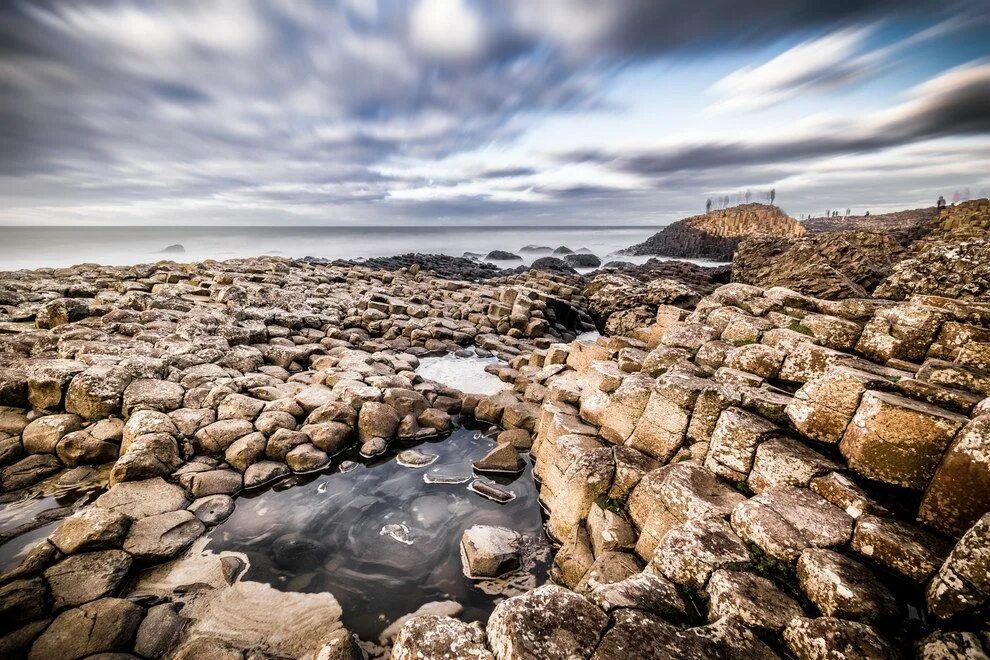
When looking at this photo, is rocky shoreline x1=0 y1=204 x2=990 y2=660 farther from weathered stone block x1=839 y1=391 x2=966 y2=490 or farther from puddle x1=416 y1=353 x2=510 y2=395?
puddle x1=416 y1=353 x2=510 y2=395

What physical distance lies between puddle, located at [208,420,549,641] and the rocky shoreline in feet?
1.15

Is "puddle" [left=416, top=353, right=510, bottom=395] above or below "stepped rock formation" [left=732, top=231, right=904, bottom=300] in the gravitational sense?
below

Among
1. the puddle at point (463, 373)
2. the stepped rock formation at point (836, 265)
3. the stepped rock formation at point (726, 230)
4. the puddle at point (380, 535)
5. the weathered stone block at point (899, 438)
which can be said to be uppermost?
the stepped rock formation at point (726, 230)

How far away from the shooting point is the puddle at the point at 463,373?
16359 millimetres

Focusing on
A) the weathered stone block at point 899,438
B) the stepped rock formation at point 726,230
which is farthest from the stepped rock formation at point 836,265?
the stepped rock formation at point 726,230

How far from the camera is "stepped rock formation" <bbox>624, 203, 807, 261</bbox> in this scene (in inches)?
2800

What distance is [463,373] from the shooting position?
1806 centimetres

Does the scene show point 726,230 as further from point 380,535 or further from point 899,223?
point 380,535

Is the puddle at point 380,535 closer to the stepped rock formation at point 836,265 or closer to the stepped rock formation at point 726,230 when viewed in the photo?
the stepped rock formation at point 836,265

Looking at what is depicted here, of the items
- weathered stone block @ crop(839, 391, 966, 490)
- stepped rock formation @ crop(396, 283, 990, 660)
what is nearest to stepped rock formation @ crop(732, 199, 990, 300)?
stepped rock formation @ crop(396, 283, 990, 660)

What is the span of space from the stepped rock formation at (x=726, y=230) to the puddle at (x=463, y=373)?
65357 mm

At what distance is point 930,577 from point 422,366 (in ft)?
55.1

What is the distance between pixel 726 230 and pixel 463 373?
249 feet

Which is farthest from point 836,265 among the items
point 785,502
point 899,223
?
point 899,223
